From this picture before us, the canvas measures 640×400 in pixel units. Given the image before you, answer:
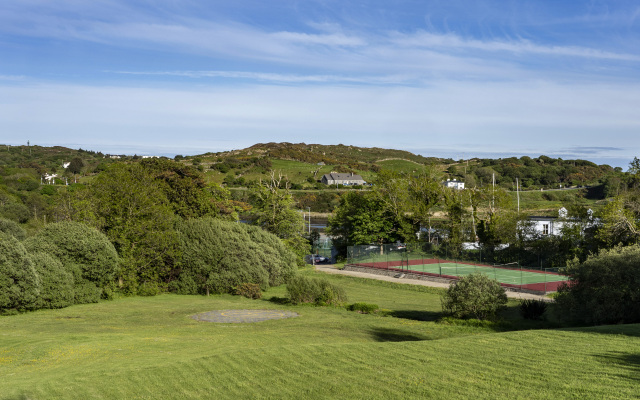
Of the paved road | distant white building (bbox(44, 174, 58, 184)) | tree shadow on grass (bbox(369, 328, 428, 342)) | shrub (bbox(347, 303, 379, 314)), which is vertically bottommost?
the paved road

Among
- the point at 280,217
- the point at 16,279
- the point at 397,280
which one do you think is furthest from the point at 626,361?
the point at 280,217

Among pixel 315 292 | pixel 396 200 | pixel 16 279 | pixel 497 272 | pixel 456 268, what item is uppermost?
pixel 396 200

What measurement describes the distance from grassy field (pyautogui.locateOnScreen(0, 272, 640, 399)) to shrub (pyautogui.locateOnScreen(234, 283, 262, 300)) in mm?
12354

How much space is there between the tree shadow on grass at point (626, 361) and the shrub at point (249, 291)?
24.3 m

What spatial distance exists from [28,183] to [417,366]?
91636mm

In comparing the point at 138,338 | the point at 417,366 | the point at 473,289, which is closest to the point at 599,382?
the point at 417,366

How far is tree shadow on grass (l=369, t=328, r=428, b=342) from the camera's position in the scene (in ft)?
63.4

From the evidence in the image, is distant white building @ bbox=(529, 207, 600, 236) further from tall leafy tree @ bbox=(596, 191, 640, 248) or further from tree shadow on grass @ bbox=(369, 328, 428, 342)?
tree shadow on grass @ bbox=(369, 328, 428, 342)

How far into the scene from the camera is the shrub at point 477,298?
74.1ft

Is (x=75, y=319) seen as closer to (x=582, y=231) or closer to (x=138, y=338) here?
(x=138, y=338)

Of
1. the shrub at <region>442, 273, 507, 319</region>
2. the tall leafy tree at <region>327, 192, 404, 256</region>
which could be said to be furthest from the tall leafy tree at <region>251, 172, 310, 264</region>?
the shrub at <region>442, 273, 507, 319</region>

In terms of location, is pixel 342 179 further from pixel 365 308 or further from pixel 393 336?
pixel 393 336

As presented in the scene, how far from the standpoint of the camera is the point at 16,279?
25875 millimetres

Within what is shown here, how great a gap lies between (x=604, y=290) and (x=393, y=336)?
27.0ft
